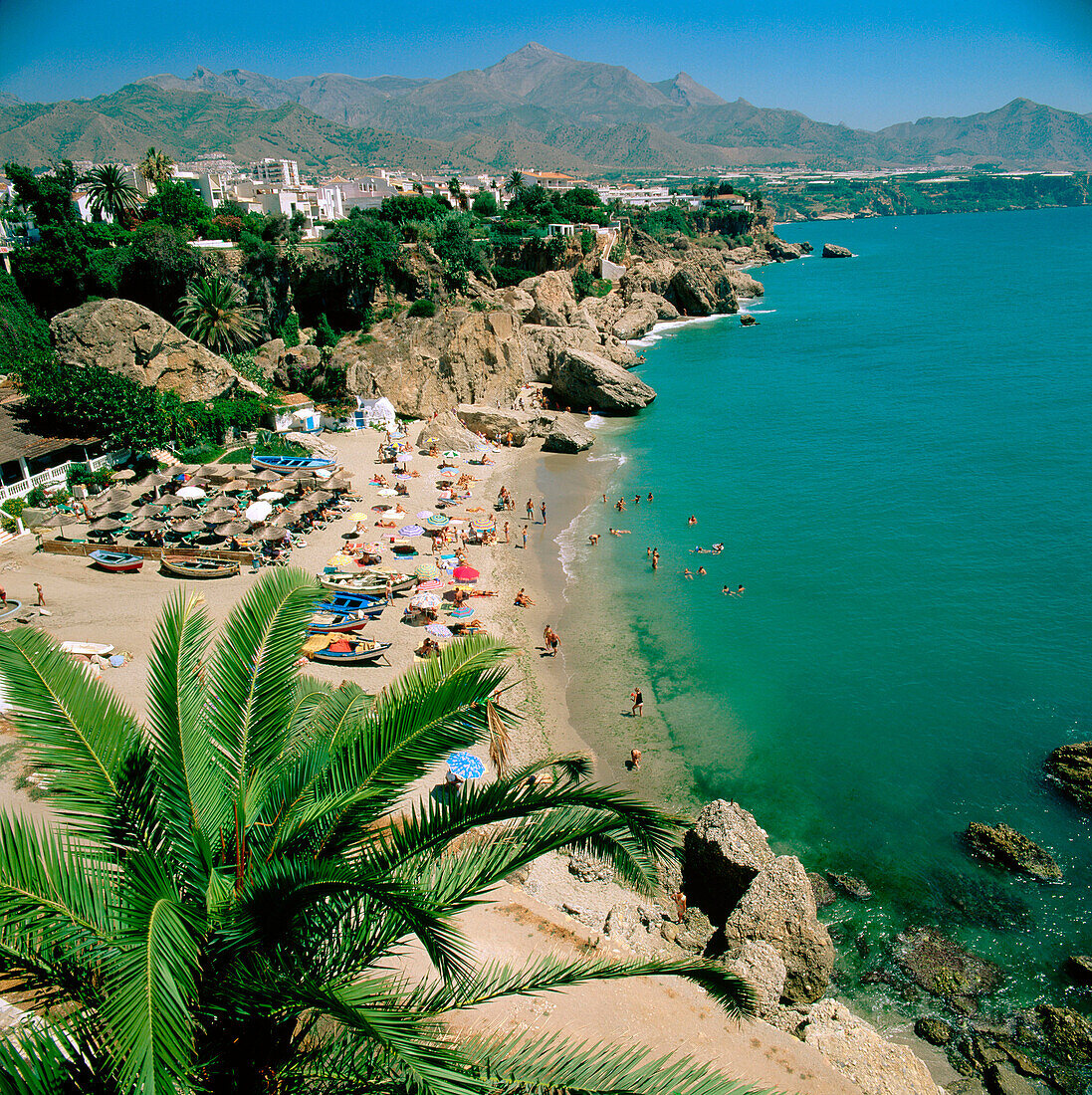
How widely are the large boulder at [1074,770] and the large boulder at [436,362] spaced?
32036 mm

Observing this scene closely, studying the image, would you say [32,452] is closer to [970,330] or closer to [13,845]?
[13,845]

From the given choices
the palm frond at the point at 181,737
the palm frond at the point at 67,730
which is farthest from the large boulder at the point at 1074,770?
the palm frond at the point at 67,730

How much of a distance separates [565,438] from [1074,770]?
86.4 feet

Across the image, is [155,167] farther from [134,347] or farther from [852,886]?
[852,886]

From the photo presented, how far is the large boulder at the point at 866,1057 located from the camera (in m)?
9.05

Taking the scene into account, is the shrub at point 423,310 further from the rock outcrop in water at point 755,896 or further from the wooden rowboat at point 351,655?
the rock outcrop in water at point 755,896

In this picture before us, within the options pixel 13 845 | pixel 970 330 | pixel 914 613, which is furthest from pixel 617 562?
pixel 970 330

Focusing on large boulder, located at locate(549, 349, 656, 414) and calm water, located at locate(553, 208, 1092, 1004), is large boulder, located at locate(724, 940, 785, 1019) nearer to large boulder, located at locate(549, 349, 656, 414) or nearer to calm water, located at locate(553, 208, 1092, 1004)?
calm water, located at locate(553, 208, 1092, 1004)

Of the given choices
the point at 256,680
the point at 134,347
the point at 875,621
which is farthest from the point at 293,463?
the point at 256,680

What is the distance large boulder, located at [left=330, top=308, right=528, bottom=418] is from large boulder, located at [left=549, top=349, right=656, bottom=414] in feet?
10.8

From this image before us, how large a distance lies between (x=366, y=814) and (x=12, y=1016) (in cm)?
471

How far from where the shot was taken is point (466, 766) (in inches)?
555

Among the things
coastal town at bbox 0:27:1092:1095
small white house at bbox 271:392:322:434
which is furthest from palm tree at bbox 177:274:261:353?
small white house at bbox 271:392:322:434

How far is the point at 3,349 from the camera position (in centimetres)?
3388
